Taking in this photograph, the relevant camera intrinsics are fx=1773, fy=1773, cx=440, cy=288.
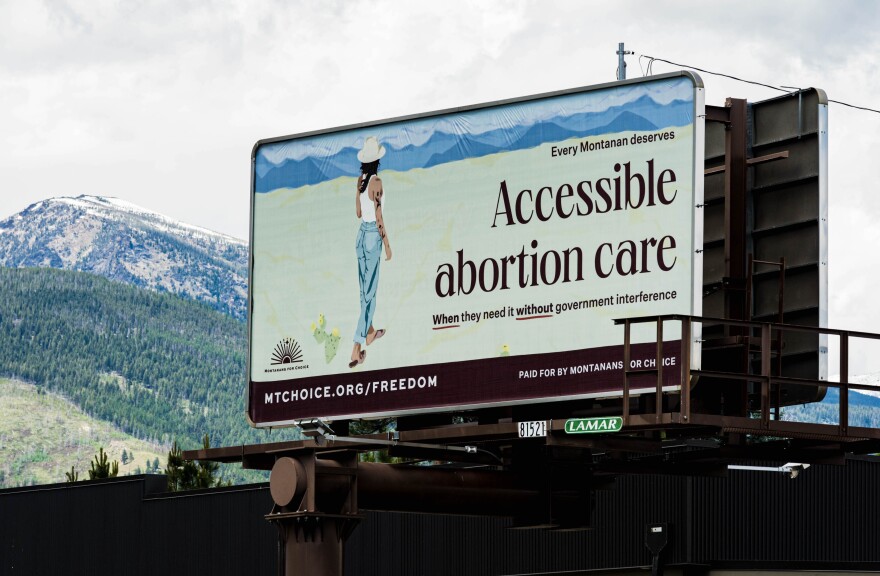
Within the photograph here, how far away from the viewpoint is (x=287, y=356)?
2411 cm

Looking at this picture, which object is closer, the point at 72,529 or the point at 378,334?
the point at 378,334

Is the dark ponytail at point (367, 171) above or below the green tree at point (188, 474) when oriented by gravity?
above

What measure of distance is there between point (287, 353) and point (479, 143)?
13.5 feet

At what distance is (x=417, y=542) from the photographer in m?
31.3

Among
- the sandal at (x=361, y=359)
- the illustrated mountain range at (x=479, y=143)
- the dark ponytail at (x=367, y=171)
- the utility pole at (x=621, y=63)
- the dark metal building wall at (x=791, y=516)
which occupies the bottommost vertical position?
the dark metal building wall at (x=791, y=516)

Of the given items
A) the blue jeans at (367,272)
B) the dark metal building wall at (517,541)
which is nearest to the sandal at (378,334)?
the blue jeans at (367,272)

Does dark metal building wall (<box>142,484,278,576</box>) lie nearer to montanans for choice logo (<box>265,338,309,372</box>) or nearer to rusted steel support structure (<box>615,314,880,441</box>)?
montanans for choice logo (<box>265,338,309,372</box>)

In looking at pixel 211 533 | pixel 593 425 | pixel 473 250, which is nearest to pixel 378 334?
pixel 473 250

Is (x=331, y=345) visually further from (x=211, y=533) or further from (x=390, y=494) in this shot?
(x=211, y=533)

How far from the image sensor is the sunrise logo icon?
2397 cm

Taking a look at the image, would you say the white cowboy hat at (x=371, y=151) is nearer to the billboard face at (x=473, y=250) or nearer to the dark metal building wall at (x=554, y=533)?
the billboard face at (x=473, y=250)

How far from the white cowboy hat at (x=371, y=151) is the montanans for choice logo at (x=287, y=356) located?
267 centimetres

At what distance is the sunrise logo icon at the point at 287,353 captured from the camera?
2397 cm

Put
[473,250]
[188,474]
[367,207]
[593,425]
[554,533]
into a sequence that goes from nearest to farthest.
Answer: [593,425], [473,250], [367,207], [554,533], [188,474]
